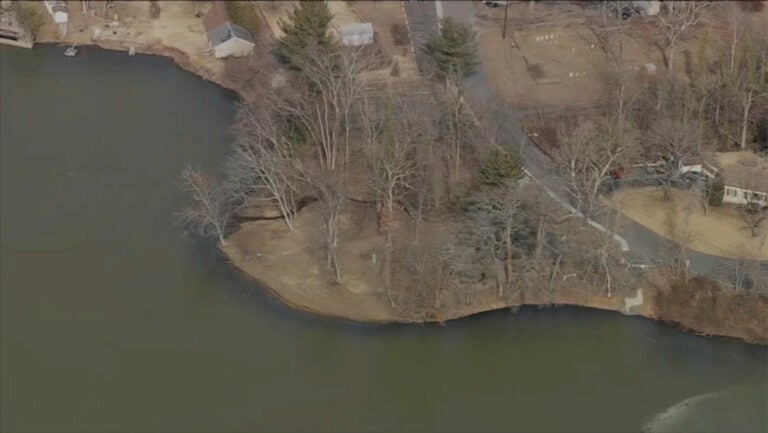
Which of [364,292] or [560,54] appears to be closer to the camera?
[364,292]

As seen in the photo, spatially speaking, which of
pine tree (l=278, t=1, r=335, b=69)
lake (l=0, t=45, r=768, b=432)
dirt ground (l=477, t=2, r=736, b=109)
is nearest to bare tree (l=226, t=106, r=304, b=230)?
lake (l=0, t=45, r=768, b=432)

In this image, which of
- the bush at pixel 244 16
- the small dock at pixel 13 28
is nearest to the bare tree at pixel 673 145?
the bush at pixel 244 16

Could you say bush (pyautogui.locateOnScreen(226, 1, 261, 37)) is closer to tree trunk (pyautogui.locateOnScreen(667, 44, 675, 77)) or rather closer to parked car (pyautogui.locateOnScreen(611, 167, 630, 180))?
tree trunk (pyautogui.locateOnScreen(667, 44, 675, 77))

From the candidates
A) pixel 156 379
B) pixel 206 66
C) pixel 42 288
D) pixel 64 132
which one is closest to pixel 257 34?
pixel 206 66

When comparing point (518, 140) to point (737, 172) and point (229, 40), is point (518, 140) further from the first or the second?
point (229, 40)

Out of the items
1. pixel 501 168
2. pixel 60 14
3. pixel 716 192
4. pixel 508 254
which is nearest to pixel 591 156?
pixel 501 168

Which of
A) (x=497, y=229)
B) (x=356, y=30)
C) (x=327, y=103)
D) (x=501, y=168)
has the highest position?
(x=356, y=30)

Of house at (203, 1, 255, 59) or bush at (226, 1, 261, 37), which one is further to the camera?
bush at (226, 1, 261, 37)
